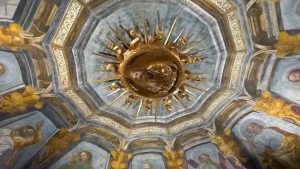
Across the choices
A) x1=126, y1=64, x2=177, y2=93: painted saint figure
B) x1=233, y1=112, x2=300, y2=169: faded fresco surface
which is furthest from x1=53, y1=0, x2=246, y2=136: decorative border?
x1=126, y1=64, x2=177, y2=93: painted saint figure

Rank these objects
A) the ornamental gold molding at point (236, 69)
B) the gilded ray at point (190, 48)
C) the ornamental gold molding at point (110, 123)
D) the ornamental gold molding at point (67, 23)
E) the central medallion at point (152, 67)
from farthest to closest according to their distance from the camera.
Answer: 1. the ornamental gold molding at point (110, 123)
2. the gilded ray at point (190, 48)
3. the ornamental gold molding at point (236, 69)
4. the central medallion at point (152, 67)
5. the ornamental gold molding at point (67, 23)

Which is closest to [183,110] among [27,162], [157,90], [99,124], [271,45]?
[157,90]

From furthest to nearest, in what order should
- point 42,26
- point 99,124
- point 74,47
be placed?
point 99,124 → point 74,47 → point 42,26

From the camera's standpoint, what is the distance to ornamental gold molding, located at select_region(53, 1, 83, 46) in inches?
322

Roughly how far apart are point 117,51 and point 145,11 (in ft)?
4.34

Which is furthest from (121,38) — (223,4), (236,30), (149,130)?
(149,130)

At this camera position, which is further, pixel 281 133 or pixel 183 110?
pixel 183 110

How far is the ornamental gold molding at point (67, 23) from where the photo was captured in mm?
8180

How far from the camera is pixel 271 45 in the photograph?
347 inches

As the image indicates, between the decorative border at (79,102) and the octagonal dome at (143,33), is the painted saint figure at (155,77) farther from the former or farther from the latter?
the decorative border at (79,102)

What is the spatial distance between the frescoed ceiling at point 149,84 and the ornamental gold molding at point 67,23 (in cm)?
3

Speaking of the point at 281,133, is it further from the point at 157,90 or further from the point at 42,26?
the point at 42,26

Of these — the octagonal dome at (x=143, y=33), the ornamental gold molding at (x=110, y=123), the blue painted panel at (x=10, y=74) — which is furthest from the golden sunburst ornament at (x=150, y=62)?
the blue painted panel at (x=10, y=74)

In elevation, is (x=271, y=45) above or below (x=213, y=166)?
above
